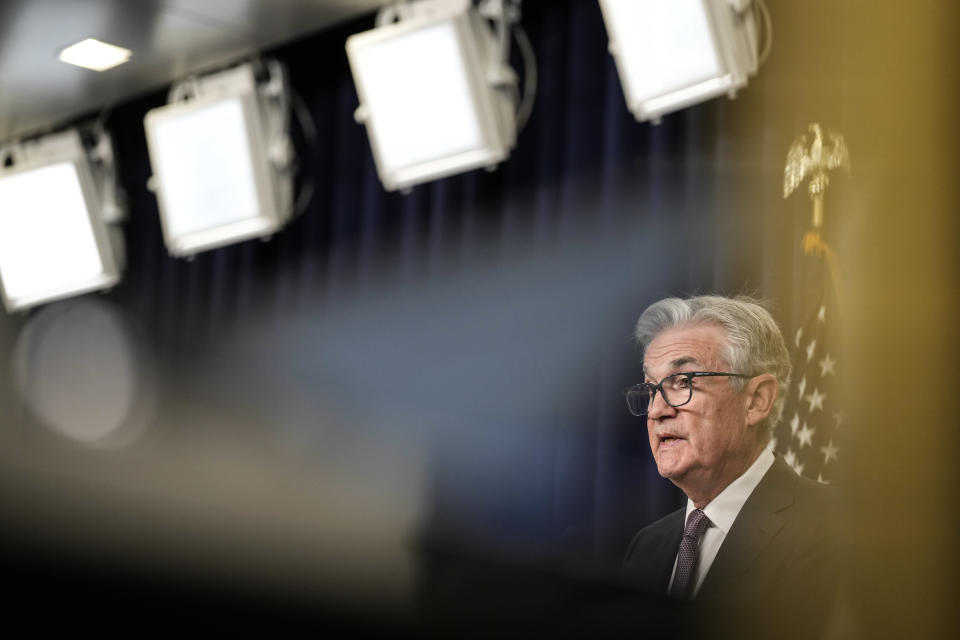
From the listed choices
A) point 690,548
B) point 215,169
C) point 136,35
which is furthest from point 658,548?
point 136,35

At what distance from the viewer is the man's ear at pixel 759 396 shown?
65.9 inches

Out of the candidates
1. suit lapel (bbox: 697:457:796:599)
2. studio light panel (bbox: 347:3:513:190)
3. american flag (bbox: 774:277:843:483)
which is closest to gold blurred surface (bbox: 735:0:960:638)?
american flag (bbox: 774:277:843:483)

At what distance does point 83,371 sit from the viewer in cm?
360

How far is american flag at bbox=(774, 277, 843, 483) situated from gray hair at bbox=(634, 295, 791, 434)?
0.03m

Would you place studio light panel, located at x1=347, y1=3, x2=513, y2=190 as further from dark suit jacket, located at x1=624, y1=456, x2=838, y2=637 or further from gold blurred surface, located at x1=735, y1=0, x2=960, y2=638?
gold blurred surface, located at x1=735, y1=0, x2=960, y2=638

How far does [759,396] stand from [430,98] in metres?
1.16

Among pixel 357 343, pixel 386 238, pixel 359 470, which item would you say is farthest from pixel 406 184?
pixel 359 470

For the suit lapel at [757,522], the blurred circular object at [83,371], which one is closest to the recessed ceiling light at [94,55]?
the blurred circular object at [83,371]

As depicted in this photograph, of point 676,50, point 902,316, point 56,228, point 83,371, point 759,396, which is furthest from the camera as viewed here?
point 83,371

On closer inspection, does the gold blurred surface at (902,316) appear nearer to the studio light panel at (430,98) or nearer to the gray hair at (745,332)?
the gray hair at (745,332)

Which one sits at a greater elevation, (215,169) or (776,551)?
(215,169)

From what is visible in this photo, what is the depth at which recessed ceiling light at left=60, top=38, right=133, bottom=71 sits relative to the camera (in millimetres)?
2992

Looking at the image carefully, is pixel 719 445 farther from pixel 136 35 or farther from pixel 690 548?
pixel 136 35

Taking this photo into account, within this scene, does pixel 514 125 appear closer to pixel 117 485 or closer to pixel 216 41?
pixel 216 41
